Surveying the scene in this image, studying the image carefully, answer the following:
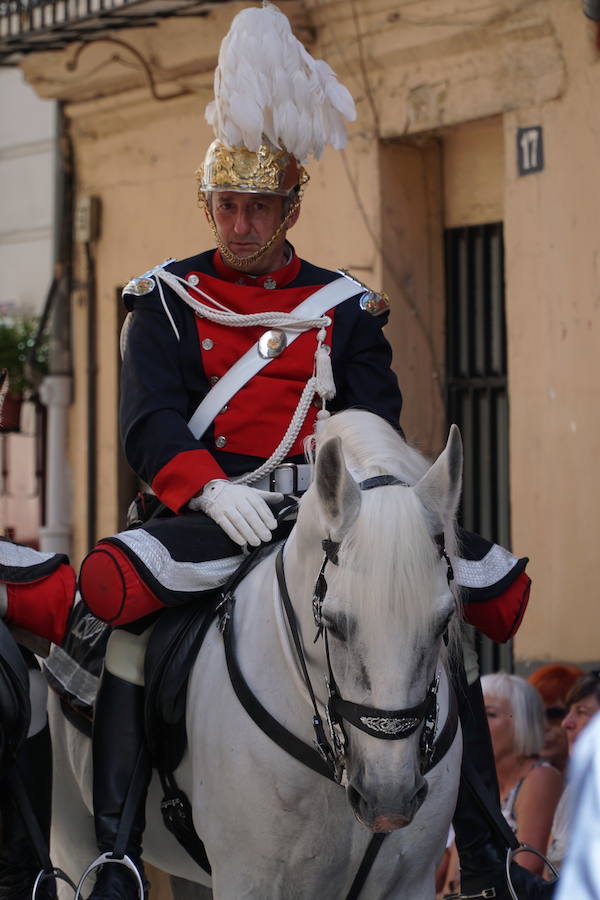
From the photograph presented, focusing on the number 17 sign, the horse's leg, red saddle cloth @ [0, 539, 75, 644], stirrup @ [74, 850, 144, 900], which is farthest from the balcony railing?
stirrup @ [74, 850, 144, 900]

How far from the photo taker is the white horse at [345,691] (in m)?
3.05

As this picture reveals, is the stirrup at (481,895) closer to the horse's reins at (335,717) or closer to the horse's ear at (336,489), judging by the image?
the horse's reins at (335,717)

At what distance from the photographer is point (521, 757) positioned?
586cm

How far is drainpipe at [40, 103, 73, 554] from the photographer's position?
31.9ft

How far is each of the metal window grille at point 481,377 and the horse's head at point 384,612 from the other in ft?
15.0

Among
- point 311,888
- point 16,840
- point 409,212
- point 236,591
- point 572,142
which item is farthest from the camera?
point 409,212

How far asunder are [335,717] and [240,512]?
0.84 meters

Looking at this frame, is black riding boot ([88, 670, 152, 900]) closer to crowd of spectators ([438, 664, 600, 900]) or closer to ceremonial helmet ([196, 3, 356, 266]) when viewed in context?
ceremonial helmet ([196, 3, 356, 266])

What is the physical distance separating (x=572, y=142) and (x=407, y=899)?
4.28 meters

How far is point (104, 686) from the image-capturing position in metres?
4.04

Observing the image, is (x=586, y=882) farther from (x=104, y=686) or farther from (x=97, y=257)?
(x=97, y=257)

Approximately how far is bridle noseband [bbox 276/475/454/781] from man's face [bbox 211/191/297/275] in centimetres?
131

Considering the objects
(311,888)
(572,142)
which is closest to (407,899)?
(311,888)

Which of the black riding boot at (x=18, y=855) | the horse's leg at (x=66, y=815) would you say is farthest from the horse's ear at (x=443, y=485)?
the horse's leg at (x=66, y=815)
